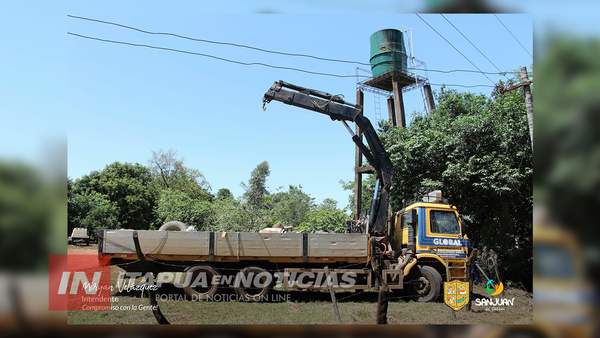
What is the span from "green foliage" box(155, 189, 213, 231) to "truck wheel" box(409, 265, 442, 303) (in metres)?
17.1

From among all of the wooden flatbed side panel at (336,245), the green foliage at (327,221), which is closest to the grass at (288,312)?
the wooden flatbed side panel at (336,245)

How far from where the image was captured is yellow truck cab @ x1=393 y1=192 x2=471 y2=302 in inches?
403

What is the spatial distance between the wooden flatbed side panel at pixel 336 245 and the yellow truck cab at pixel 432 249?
4.96 ft

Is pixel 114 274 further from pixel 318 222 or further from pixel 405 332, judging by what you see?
pixel 318 222

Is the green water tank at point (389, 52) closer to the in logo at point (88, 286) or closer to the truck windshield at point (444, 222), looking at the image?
the truck windshield at point (444, 222)

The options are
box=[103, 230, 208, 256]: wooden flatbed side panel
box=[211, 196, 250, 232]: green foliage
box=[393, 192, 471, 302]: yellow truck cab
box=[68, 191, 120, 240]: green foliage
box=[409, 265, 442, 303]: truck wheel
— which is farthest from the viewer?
box=[68, 191, 120, 240]: green foliage

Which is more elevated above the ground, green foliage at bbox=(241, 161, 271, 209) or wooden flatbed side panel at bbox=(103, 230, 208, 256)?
green foliage at bbox=(241, 161, 271, 209)

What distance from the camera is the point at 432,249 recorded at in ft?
34.0

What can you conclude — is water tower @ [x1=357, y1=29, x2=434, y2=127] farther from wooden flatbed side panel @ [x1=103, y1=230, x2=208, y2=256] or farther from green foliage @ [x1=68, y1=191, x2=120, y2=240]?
green foliage @ [x1=68, y1=191, x2=120, y2=240]

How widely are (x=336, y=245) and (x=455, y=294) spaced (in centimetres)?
316

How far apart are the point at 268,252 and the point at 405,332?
15.2ft

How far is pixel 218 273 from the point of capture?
966cm

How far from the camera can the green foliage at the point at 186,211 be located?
26.5 meters

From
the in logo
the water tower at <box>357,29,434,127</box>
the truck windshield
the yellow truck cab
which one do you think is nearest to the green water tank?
the water tower at <box>357,29,434,127</box>
